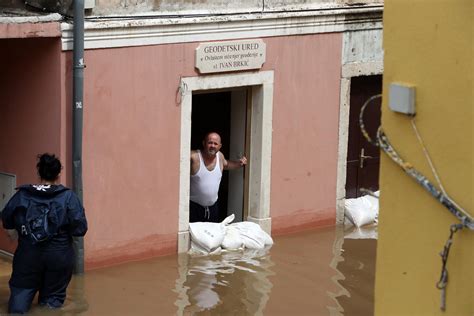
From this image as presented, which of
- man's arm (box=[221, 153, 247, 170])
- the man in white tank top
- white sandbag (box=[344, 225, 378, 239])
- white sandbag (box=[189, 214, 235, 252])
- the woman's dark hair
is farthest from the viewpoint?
white sandbag (box=[344, 225, 378, 239])

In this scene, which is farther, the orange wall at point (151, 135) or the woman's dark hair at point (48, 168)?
the orange wall at point (151, 135)

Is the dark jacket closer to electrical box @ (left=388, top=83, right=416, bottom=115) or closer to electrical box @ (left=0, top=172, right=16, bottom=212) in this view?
electrical box @ (left=0, top=172, right=16, bottom=212)

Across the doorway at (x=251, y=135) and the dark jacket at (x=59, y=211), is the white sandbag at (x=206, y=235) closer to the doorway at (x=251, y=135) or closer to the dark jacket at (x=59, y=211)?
the doorway at (x=251, y=135)

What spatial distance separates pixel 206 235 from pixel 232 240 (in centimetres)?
34

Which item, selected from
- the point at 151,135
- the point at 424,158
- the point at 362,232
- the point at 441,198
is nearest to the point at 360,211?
the point at 362,232

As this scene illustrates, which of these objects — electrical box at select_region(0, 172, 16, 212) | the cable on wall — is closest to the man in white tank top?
electrical box at select_region(0, 172, 16, 212)

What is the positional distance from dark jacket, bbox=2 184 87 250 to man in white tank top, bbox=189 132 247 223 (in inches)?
117

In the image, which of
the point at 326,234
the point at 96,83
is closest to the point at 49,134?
the point at 96,83

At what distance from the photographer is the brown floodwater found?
11.0m

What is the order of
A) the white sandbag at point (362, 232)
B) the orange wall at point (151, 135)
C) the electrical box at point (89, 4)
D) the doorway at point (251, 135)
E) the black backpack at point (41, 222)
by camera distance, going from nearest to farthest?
the black backpack at point (41, 222)
the electrical box at point (89, 4)
the orange wall at point (151, 135)
the doorway at point (251, 135)
the white sandbag at point (362, 232)

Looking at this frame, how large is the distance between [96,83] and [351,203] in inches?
157

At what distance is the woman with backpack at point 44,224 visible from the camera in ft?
33.1

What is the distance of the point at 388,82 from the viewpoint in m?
7.36

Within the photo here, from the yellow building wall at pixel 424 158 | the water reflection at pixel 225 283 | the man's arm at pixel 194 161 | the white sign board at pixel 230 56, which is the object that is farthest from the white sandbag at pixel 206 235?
the yellow building wall at pixel 424 158
